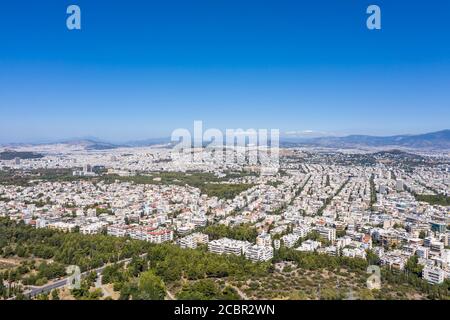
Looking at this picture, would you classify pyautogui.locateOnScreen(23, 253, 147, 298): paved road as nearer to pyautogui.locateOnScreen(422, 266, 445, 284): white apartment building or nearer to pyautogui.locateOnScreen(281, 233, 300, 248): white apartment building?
pyautogui.locateOnScreen(281, 233, 300, 248): white apartment building

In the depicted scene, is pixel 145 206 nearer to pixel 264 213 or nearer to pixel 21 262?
pixel 264 213

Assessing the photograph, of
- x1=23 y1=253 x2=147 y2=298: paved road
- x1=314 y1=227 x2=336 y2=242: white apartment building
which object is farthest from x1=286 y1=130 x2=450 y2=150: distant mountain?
x1=23 y1=253 x2=147 y2=298: paved road

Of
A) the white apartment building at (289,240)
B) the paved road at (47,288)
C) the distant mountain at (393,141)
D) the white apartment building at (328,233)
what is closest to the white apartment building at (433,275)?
the white apartment building at (328,233)

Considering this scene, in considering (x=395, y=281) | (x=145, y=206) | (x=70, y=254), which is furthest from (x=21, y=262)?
(x=395, y=281)

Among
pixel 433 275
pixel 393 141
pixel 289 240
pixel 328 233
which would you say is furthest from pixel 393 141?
pixel 433 275

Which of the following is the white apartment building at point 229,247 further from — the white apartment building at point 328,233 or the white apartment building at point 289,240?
the white apartment building at point 328,233

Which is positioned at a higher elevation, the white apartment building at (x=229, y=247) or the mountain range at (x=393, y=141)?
the mountain range at (x=393, y=141)

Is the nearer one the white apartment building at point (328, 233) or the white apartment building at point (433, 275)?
the white apartment building at point (433, 275)
